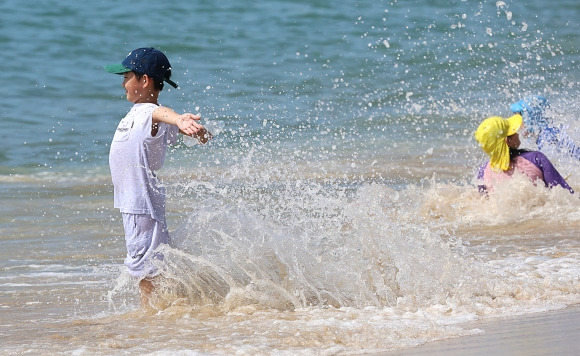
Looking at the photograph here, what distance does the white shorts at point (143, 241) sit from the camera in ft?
17.1

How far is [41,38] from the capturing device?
2230 centimetres

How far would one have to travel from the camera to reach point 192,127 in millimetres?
4781

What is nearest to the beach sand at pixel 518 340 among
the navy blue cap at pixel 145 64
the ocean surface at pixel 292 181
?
the ocean surface at pixel 292 181

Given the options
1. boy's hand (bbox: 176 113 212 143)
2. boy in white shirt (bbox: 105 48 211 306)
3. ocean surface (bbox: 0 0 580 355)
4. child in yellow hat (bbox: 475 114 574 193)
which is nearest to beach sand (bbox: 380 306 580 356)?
ocean surface (bbox: 0 0 580 355)

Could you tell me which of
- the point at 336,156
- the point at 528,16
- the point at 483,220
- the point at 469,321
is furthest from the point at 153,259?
the point at 528,16

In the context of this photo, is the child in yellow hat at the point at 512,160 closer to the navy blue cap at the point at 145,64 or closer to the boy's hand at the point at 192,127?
A: the navy blue cap at the point at 145,64

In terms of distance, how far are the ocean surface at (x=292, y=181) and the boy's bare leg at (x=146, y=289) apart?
0.06m

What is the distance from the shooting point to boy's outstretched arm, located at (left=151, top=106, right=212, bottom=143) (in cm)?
479

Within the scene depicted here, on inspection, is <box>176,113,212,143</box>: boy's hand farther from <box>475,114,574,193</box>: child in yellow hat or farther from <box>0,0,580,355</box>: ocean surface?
<box>475,114,574,193</box>: child in yellow hat

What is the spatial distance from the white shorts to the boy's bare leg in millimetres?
98

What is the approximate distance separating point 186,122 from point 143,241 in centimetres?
78

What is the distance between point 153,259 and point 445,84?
15060 mm

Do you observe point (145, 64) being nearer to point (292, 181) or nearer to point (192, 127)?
point (192, 127)

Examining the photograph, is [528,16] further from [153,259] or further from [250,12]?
[153,259]
